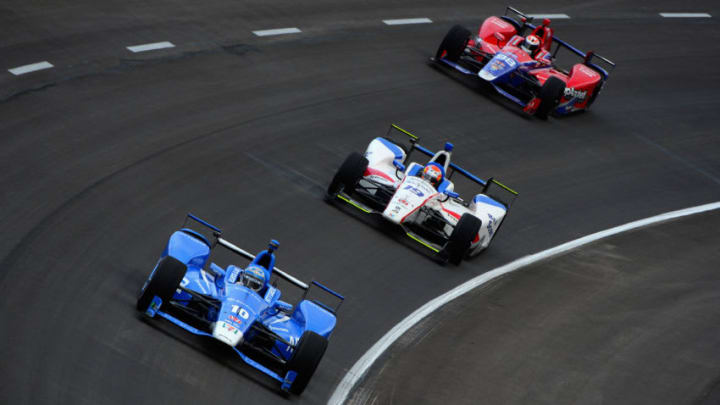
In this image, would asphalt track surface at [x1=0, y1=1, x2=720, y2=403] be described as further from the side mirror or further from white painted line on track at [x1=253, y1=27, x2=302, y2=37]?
the side mirror

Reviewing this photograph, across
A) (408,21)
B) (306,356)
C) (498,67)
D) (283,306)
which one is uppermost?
(498,67)

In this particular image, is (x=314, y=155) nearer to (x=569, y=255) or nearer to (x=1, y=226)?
(x=569, y=255)

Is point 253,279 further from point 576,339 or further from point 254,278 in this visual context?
point 576,339

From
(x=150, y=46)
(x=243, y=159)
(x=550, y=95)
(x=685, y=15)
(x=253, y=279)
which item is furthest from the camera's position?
(x=685, y=15)

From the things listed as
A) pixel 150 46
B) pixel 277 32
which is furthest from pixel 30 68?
pixel 277 32

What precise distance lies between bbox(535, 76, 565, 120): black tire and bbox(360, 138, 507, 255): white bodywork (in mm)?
6990

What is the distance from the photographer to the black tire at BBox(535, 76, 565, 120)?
27.1m

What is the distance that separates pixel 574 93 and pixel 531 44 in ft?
5.76

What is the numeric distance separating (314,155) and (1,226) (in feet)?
24.9

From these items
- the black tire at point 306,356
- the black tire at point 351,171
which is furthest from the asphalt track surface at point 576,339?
the black tire at point 351,171

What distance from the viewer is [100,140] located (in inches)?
776

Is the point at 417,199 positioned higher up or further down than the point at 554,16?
further down

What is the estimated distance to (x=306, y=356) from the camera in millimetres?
14328

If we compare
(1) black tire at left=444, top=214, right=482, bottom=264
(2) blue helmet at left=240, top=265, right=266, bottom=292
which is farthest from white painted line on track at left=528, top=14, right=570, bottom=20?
(2) blue helmet at left=240, top=265, right=266, bottom=292
